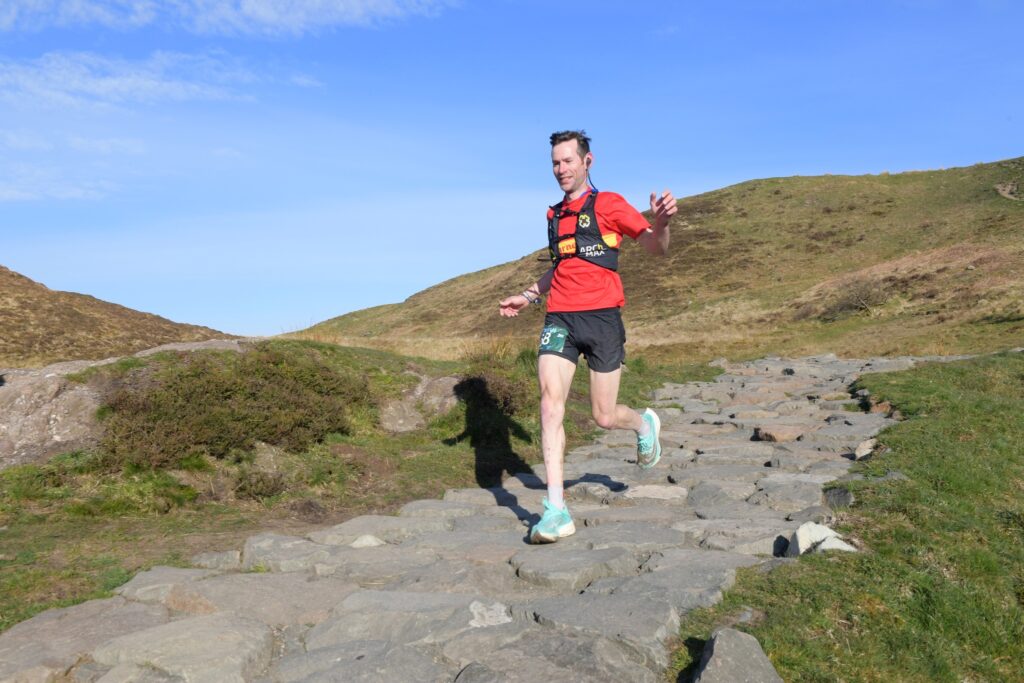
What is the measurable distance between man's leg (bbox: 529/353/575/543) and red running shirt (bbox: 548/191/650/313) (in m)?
0.39

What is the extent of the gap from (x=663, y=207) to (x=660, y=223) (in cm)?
26

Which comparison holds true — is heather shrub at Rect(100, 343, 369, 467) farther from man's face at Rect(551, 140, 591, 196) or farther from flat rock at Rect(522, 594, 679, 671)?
flat rock at Rect(522, 594, 679, 671)

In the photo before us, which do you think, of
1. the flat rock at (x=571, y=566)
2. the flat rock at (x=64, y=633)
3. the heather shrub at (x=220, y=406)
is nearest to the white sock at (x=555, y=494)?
the flat rock at (x=571, y=566)

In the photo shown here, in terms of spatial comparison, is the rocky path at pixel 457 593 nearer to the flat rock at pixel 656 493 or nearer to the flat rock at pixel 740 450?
the flat rock at pixel 656 493

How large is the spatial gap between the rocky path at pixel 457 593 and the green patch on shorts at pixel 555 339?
1.23 m

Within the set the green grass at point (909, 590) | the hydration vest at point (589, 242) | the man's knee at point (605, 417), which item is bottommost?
the green grass at point (909, 590)

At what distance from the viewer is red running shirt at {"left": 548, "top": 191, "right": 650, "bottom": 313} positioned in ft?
17.2

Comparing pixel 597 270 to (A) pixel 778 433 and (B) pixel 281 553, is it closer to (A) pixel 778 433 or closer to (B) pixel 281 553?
(B) pixel 281 553

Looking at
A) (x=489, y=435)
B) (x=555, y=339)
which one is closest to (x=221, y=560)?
(x=555, y=339)

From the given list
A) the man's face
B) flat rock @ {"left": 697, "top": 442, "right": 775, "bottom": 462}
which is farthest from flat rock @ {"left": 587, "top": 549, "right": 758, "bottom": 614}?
flat rock @ {"left": 697, "top": 442, "right": 775, "bottom": 462}

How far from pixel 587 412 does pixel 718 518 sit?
5495 millimetres

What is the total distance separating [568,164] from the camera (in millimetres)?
5305

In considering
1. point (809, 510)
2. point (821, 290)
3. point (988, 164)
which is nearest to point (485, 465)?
point (809, 510)

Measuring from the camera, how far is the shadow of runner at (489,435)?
7852 millimetres
